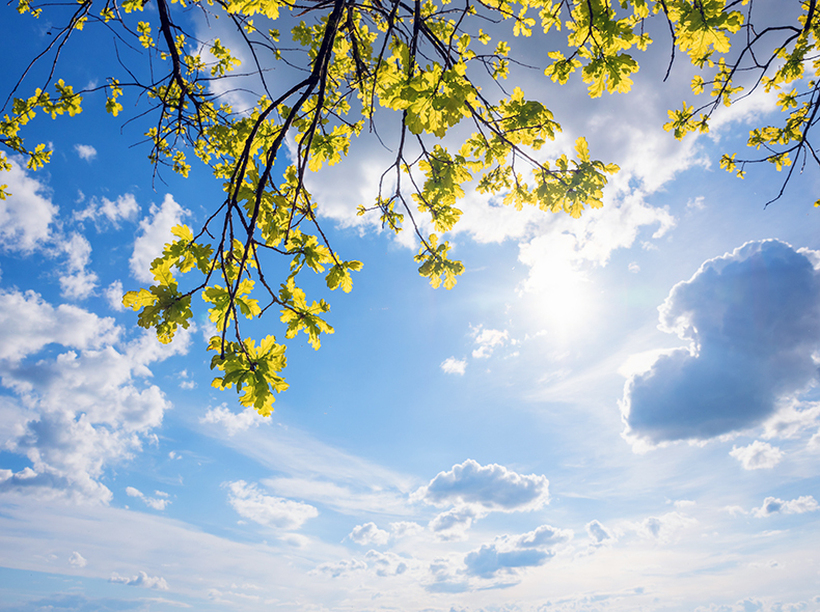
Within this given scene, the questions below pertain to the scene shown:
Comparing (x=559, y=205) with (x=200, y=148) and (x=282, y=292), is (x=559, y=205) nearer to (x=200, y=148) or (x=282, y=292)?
(x=282, y=292)

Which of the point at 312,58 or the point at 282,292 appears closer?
the point at 282,292

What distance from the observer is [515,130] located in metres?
3.71

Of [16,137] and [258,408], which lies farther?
[16,137]

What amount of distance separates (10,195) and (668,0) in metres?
11.7

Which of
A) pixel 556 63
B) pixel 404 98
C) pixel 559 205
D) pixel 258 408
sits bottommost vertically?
pixel 258 408

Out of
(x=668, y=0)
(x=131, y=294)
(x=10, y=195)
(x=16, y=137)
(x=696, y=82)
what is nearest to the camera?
(x=131, y=294)

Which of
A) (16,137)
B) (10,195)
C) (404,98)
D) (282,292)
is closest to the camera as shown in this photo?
(404,98)

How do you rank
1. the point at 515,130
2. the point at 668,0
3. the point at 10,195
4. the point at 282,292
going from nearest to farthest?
the point at 282,292 < the point at 515,130 < the point at 668,0 < the point at 10,195

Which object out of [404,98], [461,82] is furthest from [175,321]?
[461,82]

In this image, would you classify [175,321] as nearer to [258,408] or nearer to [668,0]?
[258,408]

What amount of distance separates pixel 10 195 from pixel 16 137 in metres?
2.05

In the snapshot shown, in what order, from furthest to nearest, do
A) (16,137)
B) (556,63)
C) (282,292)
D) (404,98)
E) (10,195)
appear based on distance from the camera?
(10,195) < (16,137) < (556,63) < (282,292) < (404,98)

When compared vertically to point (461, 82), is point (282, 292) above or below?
below

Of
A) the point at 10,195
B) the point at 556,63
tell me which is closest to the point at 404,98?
the point at 556,63
